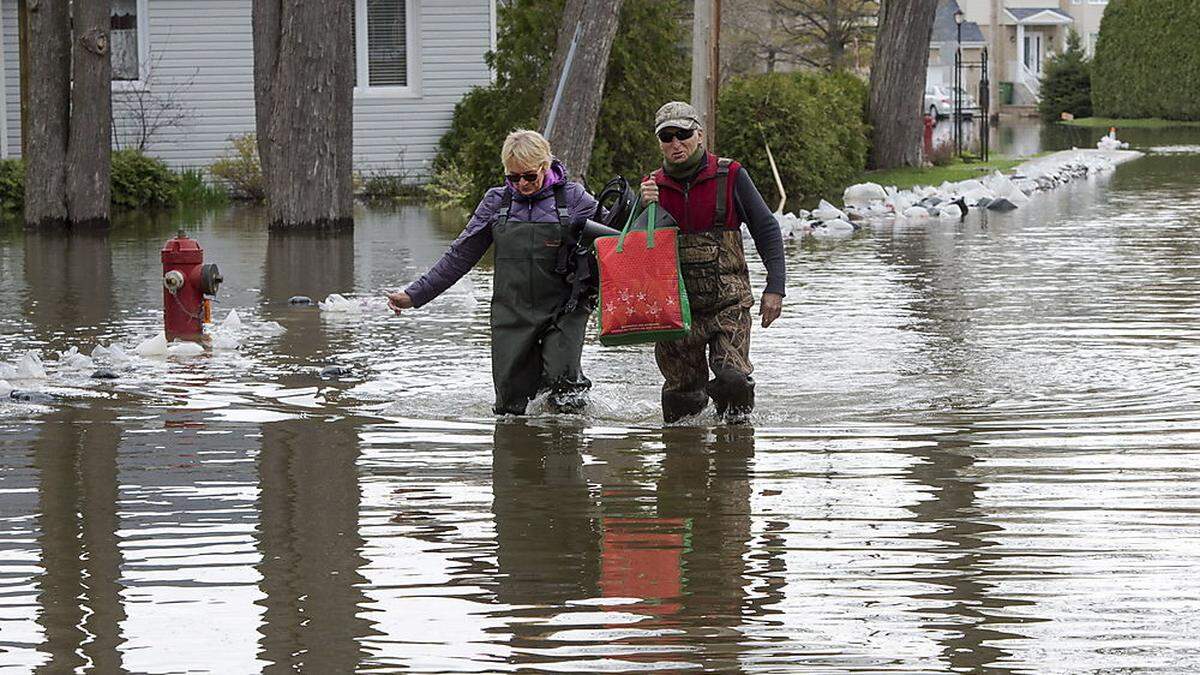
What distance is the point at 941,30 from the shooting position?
245 ft

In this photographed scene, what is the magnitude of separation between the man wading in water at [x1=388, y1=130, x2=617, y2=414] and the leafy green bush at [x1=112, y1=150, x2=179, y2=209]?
1981 centimetres

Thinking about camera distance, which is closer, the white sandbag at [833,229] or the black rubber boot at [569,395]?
the black rubber boot at [569,395]

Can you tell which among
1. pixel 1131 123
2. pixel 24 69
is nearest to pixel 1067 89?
pixel 1131 123

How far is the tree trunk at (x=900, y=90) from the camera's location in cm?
3375

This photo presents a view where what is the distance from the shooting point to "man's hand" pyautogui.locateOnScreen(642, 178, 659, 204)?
9.46 metres

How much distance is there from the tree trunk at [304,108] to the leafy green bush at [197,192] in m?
6.91

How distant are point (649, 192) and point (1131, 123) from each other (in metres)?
53.9

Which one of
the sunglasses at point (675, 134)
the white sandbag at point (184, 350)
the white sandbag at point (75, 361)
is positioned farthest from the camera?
the white sandbag at point (184, 350)

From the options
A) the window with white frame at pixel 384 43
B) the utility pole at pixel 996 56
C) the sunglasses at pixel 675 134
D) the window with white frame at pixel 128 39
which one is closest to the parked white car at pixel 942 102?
the utility pole at pixel 996 56

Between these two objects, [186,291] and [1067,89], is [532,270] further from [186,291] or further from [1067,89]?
[1067,89]

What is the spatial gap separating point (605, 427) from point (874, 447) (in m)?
1.47

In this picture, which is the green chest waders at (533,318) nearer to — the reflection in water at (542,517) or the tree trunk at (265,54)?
the reflection in water at (542,517)

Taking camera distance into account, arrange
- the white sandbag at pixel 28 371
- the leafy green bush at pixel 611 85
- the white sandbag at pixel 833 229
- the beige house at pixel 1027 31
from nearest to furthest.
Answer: the white sandbag at pixel 28 371 < the white sandbag at pixel 833 229 < the leafy green bush at pixel 611 85 < the beige house at pixel 1027 31

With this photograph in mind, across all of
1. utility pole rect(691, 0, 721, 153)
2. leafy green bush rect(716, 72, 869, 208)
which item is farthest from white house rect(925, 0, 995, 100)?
utility pole rect(691, 0, 721, 153)
